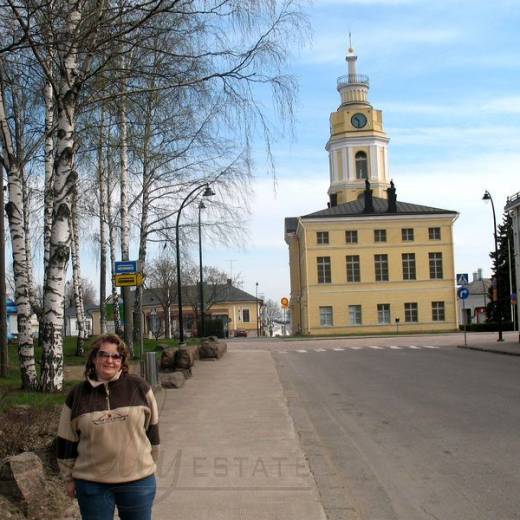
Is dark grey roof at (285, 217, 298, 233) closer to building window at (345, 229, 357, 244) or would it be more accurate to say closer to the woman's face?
building window at (345, 229, 357, 244)

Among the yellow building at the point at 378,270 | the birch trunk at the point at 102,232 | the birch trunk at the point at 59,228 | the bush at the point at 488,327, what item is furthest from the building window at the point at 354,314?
the birch trunk at the point at 59,228

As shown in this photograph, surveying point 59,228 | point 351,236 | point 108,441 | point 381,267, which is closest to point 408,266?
point 381,267

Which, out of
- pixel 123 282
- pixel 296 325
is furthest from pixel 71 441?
pixel 296 325

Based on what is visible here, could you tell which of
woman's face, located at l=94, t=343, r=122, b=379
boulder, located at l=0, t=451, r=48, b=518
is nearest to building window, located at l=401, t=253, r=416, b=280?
boulder, located at l=0, t=451, r=48, b=518

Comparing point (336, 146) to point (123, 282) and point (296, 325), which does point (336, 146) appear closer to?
point (296, 325)

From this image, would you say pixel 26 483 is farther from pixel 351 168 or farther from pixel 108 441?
pixel 351 168

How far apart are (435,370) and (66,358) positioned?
1100 cm

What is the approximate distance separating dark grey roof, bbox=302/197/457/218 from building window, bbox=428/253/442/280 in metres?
3.69

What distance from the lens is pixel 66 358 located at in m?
23.5

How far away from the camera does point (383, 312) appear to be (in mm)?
65062

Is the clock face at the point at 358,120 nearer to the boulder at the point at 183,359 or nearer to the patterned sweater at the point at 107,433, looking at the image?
the boulder at the point at 183,359

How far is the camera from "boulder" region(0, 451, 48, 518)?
5578mm

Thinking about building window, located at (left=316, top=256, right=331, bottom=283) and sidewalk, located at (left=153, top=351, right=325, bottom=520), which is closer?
sidewalk, located at (left=153, top=351, right=325, bottom=520)

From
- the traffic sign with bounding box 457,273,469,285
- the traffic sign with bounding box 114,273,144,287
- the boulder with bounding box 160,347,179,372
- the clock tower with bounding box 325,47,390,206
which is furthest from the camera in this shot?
the clock tower with bounding box 325,47,390,206
